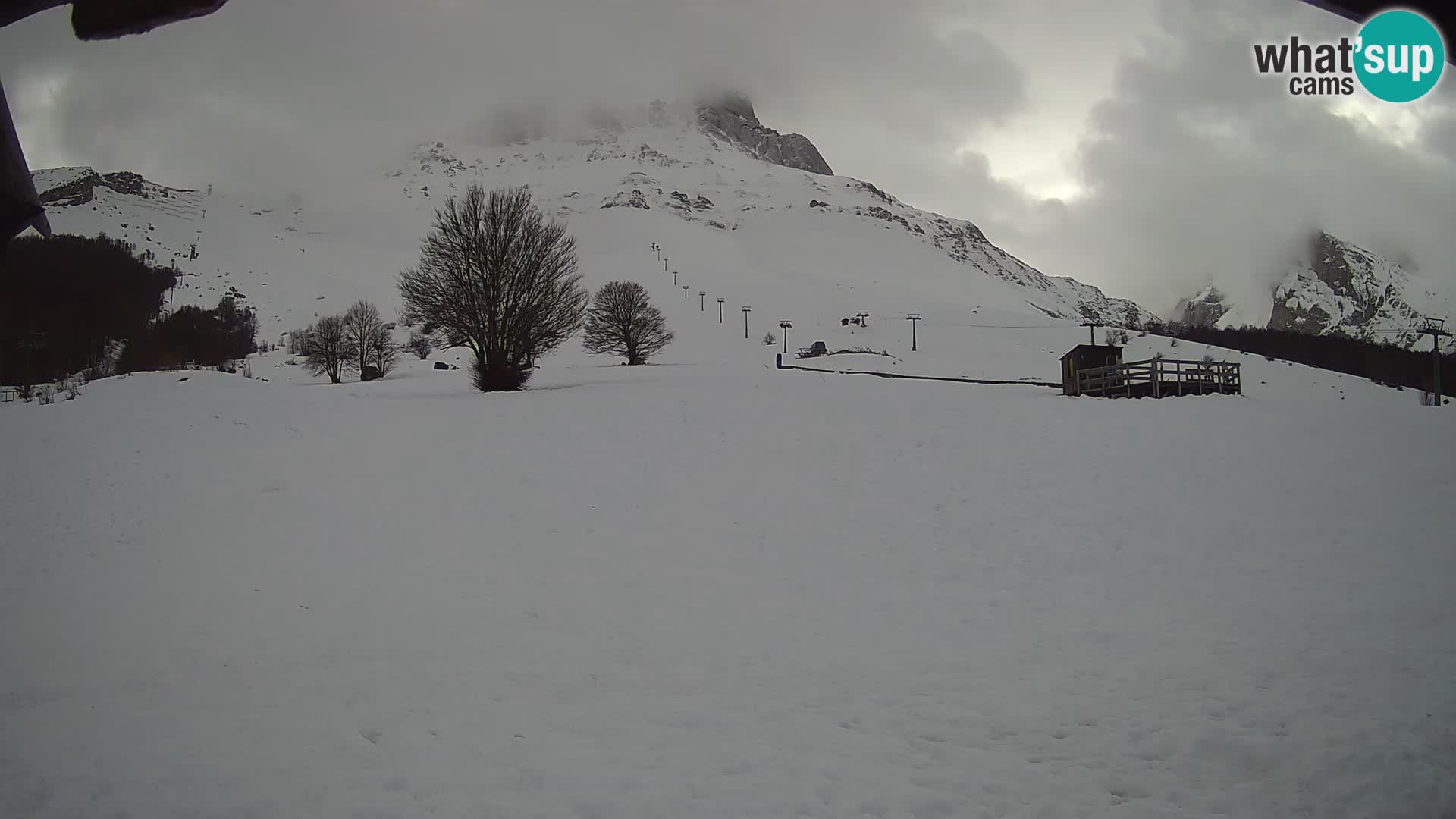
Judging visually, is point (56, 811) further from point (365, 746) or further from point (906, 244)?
point (906, 244)

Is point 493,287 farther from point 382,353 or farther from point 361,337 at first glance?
point 382,353

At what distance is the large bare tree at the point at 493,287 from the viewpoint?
31.9 metres

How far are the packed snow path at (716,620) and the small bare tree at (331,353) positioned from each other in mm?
37255

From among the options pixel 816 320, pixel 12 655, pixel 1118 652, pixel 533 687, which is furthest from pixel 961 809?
pixel 816 320

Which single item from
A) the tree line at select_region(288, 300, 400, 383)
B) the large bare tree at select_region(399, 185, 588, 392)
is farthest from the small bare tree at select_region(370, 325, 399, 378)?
the large bare tree at select_region(399, 185, 588, 392)

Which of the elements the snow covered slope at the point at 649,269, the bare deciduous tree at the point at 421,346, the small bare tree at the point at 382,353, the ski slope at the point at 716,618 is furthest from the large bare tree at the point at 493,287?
the snow covered slope at the point at 649,269

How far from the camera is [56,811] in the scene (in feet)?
20.4

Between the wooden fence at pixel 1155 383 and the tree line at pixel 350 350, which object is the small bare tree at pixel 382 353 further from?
the wooden fence at pixel 1155 383

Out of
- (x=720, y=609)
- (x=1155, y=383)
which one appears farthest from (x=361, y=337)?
(x=720, y=609)

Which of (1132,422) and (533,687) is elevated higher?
(1132,422)

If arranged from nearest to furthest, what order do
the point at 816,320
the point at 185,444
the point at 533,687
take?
1. the point at 533,687
2. the point at 185,444
3. the point at 816,320

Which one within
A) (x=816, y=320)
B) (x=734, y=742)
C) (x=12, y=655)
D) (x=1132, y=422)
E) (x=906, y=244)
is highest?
(x=906, y=244)

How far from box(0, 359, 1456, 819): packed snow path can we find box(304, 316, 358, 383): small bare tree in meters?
37.3

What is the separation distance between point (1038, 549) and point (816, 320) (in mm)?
83101
